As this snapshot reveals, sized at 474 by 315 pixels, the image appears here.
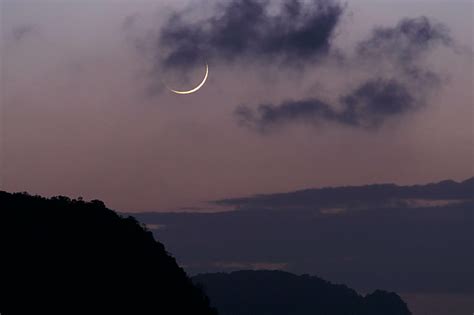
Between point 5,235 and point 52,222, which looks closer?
point 5,235

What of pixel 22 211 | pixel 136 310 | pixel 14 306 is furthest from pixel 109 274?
pixel 14 306

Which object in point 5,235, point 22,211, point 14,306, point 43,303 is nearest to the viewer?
point 14,306

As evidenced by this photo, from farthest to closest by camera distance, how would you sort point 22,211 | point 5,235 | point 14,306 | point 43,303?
point 22,211
point 5,235
point 43,303
point 14,306

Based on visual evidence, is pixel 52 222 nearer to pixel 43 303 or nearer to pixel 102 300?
pixel 102 300

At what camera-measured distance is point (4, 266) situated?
169 metres

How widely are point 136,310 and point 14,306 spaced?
45.5 meters

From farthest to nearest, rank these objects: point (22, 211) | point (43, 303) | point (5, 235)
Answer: point (22, 211)
point (5, 235)
point (43, 303)

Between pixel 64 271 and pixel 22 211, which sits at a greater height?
pixel 22 211

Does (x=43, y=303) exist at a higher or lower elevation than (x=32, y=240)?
lower

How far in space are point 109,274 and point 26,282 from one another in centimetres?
3286

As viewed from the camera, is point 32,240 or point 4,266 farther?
point 32,240

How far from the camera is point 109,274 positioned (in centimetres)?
19862

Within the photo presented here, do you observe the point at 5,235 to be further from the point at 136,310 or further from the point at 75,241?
the point at 136,310

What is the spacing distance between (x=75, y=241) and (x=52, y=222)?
6.67 metres
